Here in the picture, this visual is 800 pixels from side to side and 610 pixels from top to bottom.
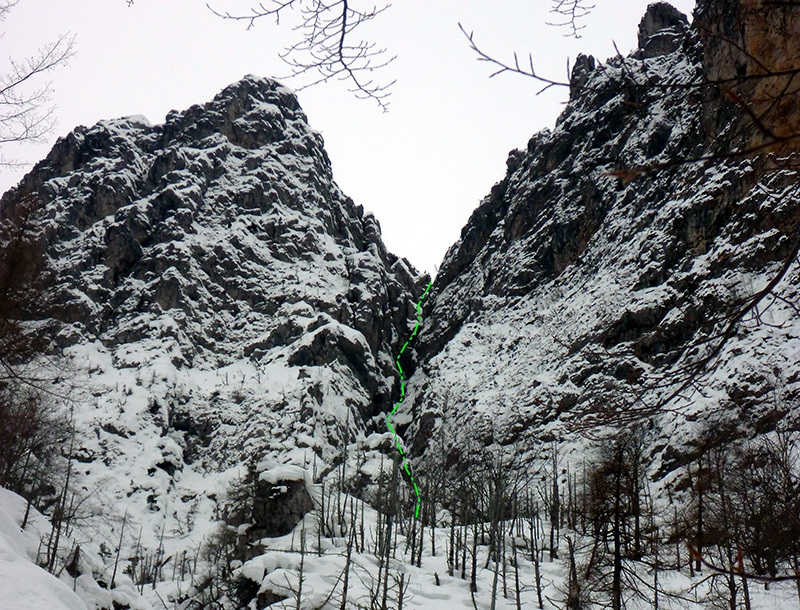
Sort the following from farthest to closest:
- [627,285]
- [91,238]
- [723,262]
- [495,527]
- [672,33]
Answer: [91,238] < [672,33] < [627,285] < [723,262] < [495,527]

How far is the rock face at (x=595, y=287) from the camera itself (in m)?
41.5

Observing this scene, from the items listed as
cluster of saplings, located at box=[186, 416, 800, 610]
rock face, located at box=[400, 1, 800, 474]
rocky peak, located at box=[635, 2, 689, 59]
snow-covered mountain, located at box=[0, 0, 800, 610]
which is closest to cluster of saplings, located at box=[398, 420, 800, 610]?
cluster of saplings, located at box=[186, 416, 800, 610]

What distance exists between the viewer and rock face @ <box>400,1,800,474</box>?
41500 mm

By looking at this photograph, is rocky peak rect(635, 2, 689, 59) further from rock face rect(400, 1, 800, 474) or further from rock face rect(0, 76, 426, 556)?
rock face rect(0, 76, 426, 556)

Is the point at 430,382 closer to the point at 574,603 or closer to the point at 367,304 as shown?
the point at 367,304

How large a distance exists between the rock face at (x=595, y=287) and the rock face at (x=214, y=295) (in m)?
13.9

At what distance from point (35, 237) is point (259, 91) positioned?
124 m

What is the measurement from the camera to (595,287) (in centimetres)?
6359

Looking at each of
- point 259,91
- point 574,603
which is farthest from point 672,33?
point 259,91

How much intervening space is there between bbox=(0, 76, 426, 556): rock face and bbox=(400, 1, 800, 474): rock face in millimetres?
13913

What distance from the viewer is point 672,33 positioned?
237 ft

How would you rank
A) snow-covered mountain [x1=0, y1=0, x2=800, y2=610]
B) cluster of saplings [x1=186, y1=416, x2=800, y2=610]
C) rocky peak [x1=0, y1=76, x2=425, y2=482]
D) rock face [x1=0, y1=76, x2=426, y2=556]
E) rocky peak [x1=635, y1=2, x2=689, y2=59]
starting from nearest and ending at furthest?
cluster of saplings [x1=186, y1=416, x2=800, y2=610] → snow-covered mountain [x1=0, y1=0, x2=800, y2=610] → rock face [x1=0, y1=76, x2=426, y2=556] → rocky peak [x1=635, y1=2, x2=689, y2=59] → rocky peak [x1=0, y1=76, x2=425, y2=482]

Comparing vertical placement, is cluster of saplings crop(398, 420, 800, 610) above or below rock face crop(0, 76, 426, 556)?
below

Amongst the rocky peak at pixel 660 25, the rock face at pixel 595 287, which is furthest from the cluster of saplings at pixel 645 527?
the rocky peak at pixel 660 25
